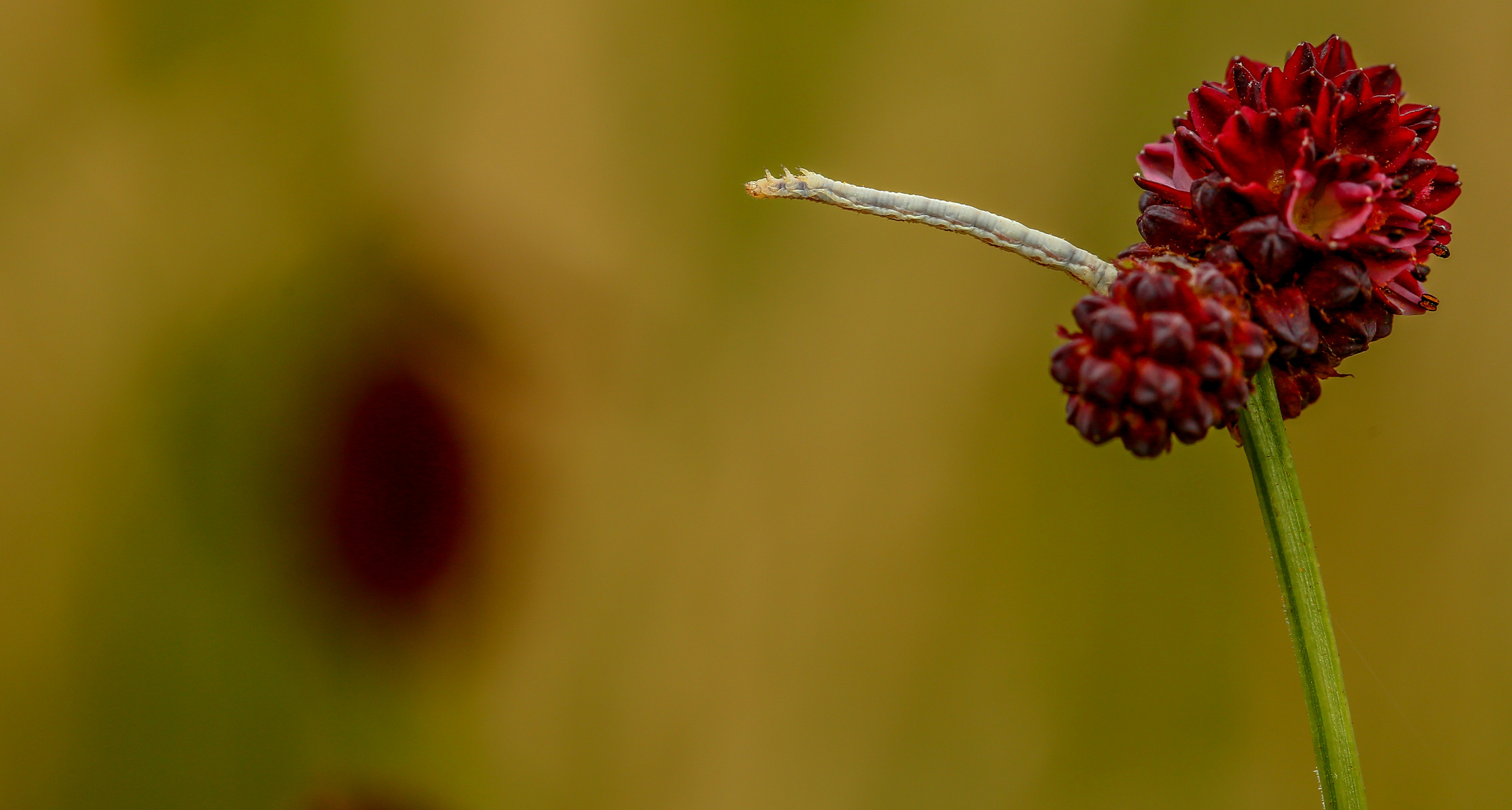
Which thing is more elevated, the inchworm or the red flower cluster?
the inchworm

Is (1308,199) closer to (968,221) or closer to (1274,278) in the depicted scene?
(1274,278)

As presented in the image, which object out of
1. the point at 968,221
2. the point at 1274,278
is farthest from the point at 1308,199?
the point at 968,221

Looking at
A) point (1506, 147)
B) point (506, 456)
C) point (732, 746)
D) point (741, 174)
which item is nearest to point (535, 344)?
point (506, 456)

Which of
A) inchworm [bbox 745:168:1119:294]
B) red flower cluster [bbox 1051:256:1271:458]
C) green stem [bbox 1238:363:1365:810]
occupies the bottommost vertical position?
green stem [bbox 1238:363:1365:810]

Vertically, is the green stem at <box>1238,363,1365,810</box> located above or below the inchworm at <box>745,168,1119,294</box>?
below

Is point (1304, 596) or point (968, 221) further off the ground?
point (968, 221)

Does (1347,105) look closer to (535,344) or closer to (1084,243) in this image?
(1084,243)
